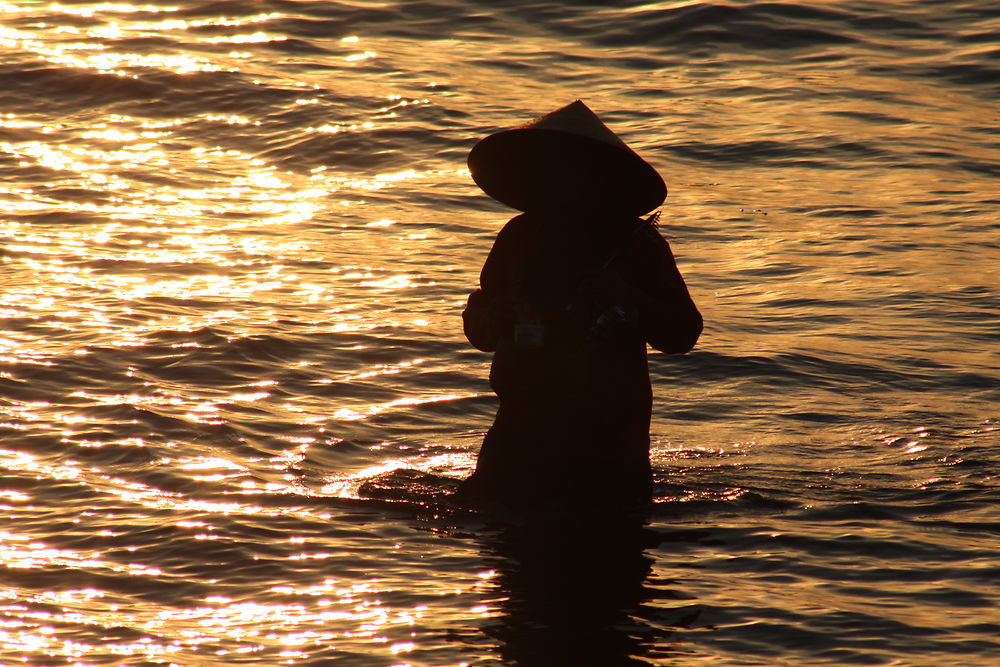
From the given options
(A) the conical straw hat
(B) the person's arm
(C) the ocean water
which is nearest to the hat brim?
(A) the conical straw hat

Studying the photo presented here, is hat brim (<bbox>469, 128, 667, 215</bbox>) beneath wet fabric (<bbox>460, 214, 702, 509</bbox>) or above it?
above

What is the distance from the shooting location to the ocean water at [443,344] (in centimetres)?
575

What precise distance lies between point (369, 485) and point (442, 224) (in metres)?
5.97

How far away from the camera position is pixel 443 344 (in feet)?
32.8

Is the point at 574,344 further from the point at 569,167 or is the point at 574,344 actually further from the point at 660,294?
the point at 569,167

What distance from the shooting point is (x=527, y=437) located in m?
6.38

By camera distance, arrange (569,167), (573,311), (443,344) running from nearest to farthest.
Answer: (573,311)
(569,167)
(443,344)

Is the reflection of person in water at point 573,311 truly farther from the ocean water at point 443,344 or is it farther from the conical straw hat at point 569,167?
the ocean water at point 443,344

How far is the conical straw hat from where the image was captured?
20.0 feet

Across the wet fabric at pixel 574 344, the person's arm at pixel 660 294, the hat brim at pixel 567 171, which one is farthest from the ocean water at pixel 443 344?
the hat brim at pixel 567 171

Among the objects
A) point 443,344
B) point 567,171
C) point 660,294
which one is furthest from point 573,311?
point 443,344

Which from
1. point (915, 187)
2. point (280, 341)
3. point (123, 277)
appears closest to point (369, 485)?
point (280, 341)

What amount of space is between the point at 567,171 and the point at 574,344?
75 centimetres

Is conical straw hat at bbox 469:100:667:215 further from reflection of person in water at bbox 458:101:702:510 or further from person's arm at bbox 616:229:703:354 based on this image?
person's arm at bbox 616:229:703:354
